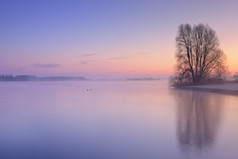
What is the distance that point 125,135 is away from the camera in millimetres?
5320

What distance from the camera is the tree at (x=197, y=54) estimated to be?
2708 cm

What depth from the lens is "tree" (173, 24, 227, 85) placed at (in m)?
27.1

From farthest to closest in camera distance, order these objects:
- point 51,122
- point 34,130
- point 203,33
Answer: point 203,33 < point 51,122 < point 34,130

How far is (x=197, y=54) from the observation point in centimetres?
2748

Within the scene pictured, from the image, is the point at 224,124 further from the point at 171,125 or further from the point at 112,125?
the point at 112,125

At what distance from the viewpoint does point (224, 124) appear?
6367mm

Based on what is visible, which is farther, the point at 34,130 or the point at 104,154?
the point at 34,130

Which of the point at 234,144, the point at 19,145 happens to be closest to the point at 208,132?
the point at 234,144

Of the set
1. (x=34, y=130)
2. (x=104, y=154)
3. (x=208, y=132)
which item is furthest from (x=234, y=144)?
(x=34, y=130)

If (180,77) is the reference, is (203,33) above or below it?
above

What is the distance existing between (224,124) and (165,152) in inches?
134

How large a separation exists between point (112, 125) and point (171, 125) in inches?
73.3

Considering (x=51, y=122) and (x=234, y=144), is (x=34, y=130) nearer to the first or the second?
(x=51, y=122)

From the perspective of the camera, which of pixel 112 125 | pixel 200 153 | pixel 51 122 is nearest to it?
pixel 200 153
